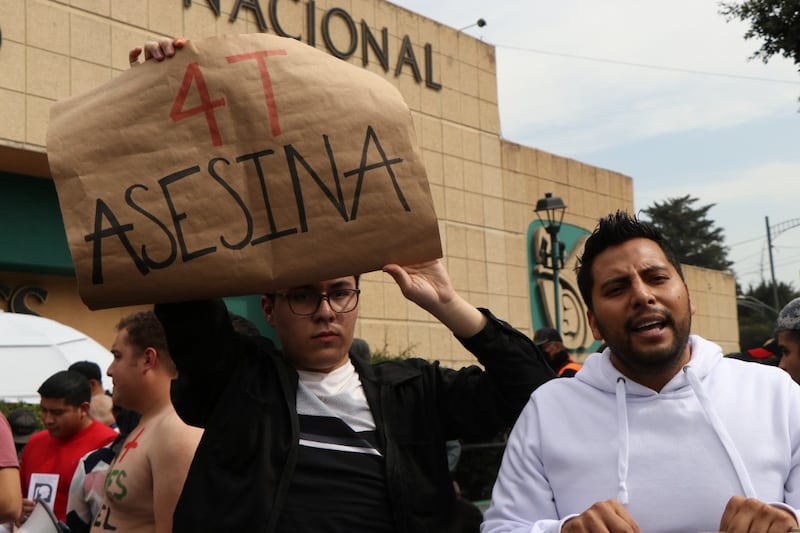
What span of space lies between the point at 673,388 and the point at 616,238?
1.38 ft

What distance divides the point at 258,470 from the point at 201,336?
40 centimetres

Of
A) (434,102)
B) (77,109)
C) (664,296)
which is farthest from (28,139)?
(664,296)

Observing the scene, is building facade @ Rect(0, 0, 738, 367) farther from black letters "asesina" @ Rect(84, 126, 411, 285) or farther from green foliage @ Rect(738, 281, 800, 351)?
green foliage @ Rect(738, 281, 800, 351)

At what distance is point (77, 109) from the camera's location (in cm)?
288

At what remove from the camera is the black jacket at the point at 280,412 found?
277 centimetres

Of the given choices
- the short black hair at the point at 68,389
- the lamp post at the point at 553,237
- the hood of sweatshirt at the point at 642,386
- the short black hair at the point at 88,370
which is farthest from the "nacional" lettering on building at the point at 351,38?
the hood of sweatshirt at the point at 642,386

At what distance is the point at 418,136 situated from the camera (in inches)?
800

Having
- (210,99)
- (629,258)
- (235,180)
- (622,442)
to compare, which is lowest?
(622,442)

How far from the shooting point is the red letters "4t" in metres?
2.79

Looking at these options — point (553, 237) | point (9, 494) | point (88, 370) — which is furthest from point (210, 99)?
point (553, 237)

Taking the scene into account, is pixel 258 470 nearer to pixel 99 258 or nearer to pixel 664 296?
pixel 99 258

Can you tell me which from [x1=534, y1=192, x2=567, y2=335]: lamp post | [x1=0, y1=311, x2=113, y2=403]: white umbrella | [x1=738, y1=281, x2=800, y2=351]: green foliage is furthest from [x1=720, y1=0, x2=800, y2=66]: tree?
[x1=738, y1=281, x2=800, y2=351]: green foliage

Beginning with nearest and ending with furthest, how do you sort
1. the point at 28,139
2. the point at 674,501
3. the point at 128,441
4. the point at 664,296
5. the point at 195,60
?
the point at 674,501 < the point at 664,296 < the point at 195,60 < the point at 128,441 < the point at 28,139

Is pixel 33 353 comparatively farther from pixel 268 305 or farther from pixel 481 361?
pixel 481 361
